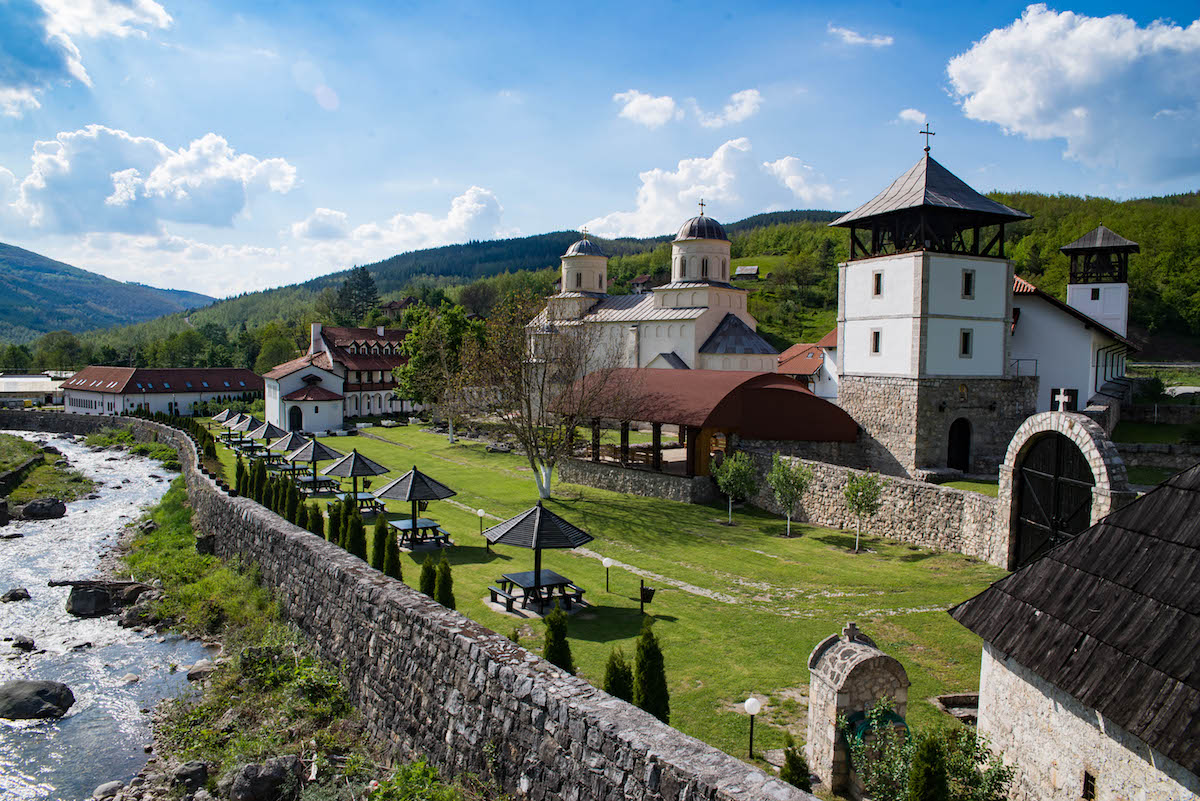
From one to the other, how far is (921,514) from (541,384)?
596 inches

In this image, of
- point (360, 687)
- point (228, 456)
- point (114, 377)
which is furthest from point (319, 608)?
point (114, 377)

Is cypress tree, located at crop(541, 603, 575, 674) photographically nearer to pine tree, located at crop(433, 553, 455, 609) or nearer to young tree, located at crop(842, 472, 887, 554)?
pine tree, located at crop(433, 553, 455, 609)

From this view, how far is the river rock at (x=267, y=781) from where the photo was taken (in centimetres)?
949

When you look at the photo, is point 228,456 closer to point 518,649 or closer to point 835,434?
point 835,434

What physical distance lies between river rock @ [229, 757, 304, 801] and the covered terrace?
18.1m

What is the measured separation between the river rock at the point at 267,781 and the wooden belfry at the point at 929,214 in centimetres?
2517

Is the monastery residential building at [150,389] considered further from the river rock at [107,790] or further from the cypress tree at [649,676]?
the cypress tree at [649,676]

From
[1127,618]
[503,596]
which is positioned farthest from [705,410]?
[1127,618]

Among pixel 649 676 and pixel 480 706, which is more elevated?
pixel 649 676

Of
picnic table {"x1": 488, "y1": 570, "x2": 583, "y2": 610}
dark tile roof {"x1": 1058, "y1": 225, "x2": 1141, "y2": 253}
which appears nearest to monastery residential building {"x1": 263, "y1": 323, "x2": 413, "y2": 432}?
picnic table {"x1": 488, "y1": 570, "x2": 583, "y2": 610}

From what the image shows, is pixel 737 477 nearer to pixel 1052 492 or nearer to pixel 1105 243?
pixel 1052 492

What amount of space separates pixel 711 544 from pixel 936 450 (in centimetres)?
1134

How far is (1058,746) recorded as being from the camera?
6910 mm

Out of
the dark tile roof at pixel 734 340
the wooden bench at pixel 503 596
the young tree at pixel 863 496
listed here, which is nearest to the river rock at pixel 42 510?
the wooden bench at pixel 503 596
